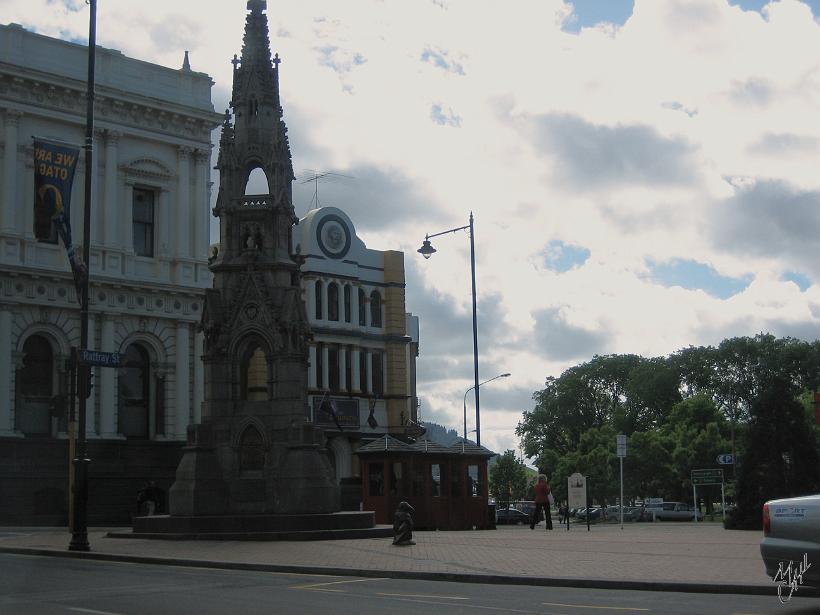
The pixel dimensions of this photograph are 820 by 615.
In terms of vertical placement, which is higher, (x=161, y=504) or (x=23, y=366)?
(x=23, y=366)

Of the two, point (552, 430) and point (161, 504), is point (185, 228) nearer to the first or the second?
point (161, 504)

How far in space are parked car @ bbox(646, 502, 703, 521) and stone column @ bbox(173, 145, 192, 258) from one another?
29.8 metres

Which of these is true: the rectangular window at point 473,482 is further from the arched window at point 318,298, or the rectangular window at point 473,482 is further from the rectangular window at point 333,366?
the arched window at point 318,298

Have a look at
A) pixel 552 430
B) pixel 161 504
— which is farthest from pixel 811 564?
pixel 552 430

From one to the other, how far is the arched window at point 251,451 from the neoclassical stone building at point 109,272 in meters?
17.5

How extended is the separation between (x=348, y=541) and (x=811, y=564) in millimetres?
15444

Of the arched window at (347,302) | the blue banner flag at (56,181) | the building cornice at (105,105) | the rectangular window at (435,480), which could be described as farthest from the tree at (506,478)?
the blue banner flag at (56,181)

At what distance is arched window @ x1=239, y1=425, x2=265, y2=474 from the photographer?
27625 millimetres

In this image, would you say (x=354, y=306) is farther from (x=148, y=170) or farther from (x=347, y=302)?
(x=148, y=170)

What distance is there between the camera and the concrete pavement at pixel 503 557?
15.9m

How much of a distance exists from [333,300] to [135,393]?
2001 cm

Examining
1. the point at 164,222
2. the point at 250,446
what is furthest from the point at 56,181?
the point at 164,222

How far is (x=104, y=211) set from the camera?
46281 mm

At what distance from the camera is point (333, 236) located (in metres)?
66.0
